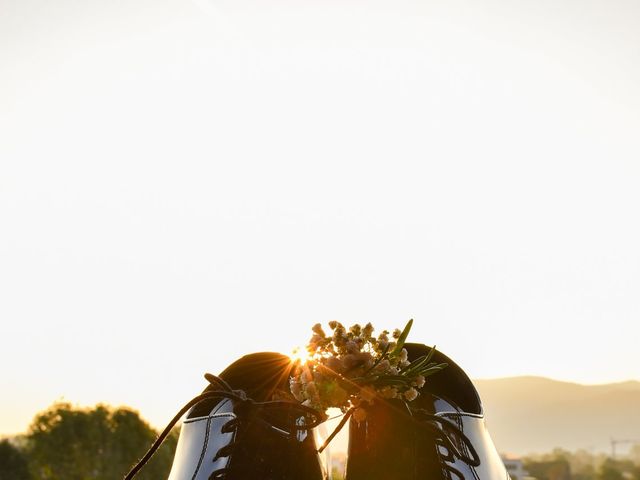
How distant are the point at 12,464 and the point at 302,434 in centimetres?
6149

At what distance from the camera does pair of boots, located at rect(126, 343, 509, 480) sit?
3.73 m

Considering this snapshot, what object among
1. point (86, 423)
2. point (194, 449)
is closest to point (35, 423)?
point (86, 423)

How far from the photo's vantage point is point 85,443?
54594mm

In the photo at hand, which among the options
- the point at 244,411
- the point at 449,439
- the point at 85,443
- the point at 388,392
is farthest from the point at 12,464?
the point at 388,392

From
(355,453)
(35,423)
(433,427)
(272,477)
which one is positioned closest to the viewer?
(272,477)

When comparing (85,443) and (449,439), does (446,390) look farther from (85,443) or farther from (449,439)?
(85,443)

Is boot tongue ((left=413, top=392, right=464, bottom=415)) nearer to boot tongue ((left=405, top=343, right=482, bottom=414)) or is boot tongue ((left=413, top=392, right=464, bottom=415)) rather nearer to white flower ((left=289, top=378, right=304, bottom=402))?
boot tongue ((left=405, top=343, right=482, bottom=414))

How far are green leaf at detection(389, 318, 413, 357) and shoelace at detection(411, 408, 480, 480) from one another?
0.32 metres

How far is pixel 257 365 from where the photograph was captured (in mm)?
4074

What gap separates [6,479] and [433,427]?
6130cm

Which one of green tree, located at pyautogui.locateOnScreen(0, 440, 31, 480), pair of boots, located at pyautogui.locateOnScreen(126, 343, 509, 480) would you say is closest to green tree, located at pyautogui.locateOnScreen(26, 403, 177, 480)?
green tree, located at pyautogui.locateOnScreen(0, 440, 31, 480)

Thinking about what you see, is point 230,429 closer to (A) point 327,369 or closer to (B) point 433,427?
(A) point 327,369

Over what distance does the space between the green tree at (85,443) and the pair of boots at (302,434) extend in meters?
52.2

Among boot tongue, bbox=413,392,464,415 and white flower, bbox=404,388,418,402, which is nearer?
white flower, bbox=404,388,418,402
